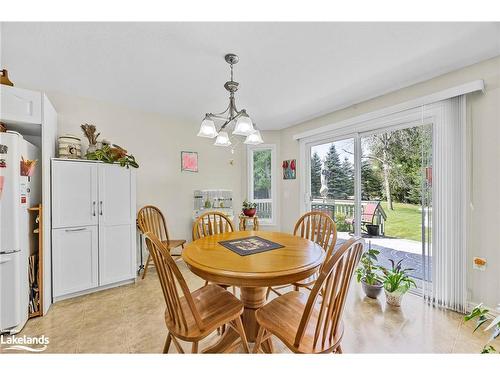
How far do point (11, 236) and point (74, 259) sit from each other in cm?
68

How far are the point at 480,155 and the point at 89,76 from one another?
3.90m

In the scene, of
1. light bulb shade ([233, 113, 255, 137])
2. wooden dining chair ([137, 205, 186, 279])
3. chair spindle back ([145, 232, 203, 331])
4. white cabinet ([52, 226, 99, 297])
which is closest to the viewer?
chair spindle back ([145, 232, 203, 331])

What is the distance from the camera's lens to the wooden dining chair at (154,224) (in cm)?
287

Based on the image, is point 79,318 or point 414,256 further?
point 414,256

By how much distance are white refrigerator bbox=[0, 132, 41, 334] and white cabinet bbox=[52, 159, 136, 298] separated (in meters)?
0.39

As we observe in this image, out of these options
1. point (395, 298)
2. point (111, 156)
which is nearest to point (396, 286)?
point (395, 298)

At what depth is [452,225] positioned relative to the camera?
1997 mm

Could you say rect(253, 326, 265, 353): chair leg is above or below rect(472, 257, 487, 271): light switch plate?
below

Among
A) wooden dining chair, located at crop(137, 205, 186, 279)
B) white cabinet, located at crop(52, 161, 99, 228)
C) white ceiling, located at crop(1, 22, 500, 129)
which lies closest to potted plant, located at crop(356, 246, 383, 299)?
white ceiling, located at crop(1, 22, 500, 129)

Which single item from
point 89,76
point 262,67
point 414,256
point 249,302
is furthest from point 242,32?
point 414,256

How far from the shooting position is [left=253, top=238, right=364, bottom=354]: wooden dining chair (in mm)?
970

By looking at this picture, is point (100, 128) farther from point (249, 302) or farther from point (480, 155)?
point (480, 155)

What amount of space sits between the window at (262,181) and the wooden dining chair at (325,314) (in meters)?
2.99

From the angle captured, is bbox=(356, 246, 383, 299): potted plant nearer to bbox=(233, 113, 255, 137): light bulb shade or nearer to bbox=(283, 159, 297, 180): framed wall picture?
bbox=(283, 159, 297, 180): framed wall picture
